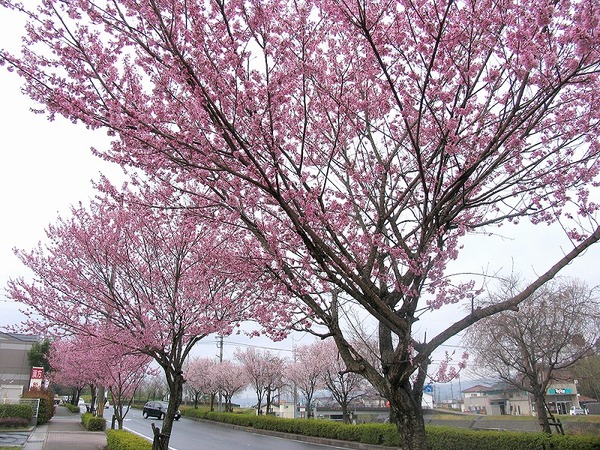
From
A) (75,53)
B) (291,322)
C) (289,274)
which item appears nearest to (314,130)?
(289,274)

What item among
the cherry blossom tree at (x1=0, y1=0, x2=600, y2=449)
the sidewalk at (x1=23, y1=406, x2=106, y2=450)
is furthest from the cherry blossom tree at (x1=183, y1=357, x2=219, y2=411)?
the cherry blossom tree at (x1=0, y1=0, x2=600, y2=449)

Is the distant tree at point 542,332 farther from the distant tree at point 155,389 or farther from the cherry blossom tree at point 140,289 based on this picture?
the distant tree at point 155,389

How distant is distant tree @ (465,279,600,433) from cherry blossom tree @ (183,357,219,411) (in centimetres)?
2865

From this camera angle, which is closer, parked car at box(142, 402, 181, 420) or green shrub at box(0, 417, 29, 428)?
green shrub at box(0, 417, 29, 428)

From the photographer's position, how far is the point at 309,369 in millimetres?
30484

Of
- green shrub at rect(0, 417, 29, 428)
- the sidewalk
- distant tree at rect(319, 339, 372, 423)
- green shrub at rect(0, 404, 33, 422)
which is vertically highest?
distant tree at rect(319, 339, 372, 423)

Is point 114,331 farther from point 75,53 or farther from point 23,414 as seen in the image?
point 23,414

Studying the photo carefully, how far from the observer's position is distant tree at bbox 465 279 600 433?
1594 centimetres

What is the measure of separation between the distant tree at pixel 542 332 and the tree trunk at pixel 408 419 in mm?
13089

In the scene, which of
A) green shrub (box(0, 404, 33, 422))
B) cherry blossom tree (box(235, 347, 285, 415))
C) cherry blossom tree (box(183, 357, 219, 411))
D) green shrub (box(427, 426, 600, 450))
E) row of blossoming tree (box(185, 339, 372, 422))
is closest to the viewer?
green shrub (box(427, 426, 600, 450))

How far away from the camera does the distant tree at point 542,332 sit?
627 inches

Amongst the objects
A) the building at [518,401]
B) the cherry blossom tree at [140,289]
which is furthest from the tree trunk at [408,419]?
the building at [518,401]

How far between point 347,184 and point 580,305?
14507 mm

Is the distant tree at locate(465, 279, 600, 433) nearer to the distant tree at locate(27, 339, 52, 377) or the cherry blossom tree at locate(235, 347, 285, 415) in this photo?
the cherry blossom tree at locate(235, 347, 285, 415)
